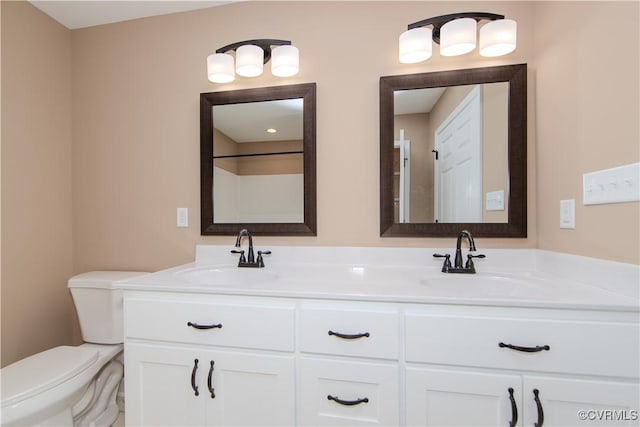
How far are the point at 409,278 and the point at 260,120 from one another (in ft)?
3.70

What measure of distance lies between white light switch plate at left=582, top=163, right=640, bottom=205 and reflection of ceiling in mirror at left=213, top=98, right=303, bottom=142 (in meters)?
1.22

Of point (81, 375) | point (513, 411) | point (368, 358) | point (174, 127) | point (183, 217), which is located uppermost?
point (174, 127)

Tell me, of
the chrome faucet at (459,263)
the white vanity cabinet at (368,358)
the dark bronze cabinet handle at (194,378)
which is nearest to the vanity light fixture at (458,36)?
the chrome faucet at (459,263)

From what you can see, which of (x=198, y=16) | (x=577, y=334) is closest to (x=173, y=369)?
(x=577, y=334)

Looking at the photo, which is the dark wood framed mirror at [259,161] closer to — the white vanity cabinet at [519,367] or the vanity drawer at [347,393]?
the vanity drawer at [347,393]

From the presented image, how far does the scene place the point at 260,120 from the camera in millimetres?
1614

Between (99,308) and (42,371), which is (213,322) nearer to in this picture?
(42,371)

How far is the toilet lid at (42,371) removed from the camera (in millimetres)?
1104

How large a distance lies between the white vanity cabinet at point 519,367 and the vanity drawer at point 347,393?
0.06m

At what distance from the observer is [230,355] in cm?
107

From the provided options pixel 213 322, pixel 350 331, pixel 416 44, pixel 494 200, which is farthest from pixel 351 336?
pixel 416 44

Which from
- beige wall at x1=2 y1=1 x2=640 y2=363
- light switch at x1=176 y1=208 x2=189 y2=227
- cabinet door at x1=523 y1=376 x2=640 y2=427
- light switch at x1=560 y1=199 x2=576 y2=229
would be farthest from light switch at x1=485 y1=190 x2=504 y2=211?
light switch at x1=176 y1=208 x2=189 y2=227

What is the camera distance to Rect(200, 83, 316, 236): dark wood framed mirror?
155 cm

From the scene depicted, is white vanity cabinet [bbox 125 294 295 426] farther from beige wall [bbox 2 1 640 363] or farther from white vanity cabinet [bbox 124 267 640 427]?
beige wall [bbox 2 1 640 363]
